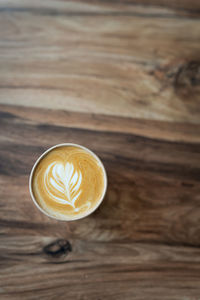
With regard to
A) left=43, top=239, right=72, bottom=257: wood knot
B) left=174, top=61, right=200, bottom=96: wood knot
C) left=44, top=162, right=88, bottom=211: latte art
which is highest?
left=174, top=61, right=200, bottom=96: wood knot

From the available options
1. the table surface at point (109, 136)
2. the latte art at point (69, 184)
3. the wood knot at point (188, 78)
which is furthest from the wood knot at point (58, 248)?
the wood knot at point (188, 78)

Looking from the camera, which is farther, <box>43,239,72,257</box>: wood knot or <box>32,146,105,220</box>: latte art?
<box>43,239,72,257</box>: wood knot

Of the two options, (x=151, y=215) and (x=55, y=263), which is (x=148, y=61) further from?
(x=55, y=263)

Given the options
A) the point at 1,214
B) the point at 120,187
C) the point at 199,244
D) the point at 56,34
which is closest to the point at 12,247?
the point at 1,214

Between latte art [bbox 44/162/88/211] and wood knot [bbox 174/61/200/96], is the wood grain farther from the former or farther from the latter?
latte art [bbox 44/162/88/211]

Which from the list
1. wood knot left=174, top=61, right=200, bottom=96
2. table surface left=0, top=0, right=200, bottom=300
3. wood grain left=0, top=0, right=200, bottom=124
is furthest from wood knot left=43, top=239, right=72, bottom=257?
wood knot left=174, top=61, right=200, bottom=96

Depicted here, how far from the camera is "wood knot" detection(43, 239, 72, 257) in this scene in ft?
2.90

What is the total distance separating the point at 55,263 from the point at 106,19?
0.90m

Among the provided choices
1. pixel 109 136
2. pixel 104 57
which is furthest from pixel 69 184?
pixel 104 57

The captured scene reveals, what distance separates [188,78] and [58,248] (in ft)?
2.51

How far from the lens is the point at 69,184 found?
766mm

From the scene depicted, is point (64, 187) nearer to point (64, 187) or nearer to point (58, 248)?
point (64, 187)

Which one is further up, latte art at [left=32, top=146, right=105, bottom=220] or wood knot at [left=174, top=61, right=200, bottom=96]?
wood knot at [left=174, top=61, right=200, bottom=96]

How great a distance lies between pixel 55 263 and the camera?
0.88 meters
